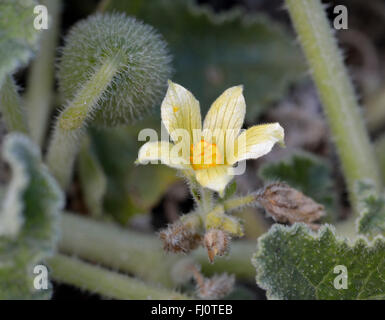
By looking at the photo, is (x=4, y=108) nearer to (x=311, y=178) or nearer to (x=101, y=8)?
(x=101, y=8)

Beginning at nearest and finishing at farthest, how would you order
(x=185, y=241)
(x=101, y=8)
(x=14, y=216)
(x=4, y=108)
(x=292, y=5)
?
(x=14, y=216), (x=185, y=241), (x=4, y=108), (x=292, y=5), (x=101, y=8)

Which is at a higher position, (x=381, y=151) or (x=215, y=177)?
(x=381, y=151)

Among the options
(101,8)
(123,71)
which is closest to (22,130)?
(123,71)

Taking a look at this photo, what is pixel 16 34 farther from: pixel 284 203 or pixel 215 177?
pixel 284 203

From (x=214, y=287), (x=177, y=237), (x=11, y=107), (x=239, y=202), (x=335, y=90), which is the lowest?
(x=214, y=287)

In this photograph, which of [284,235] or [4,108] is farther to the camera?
[4,108]

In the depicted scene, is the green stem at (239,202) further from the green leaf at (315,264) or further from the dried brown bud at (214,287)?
the dried brown bud at (214,287)

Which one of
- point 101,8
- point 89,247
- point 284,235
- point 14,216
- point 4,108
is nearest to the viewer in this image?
point 14,216

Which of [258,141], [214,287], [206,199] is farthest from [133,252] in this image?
[258,141]
